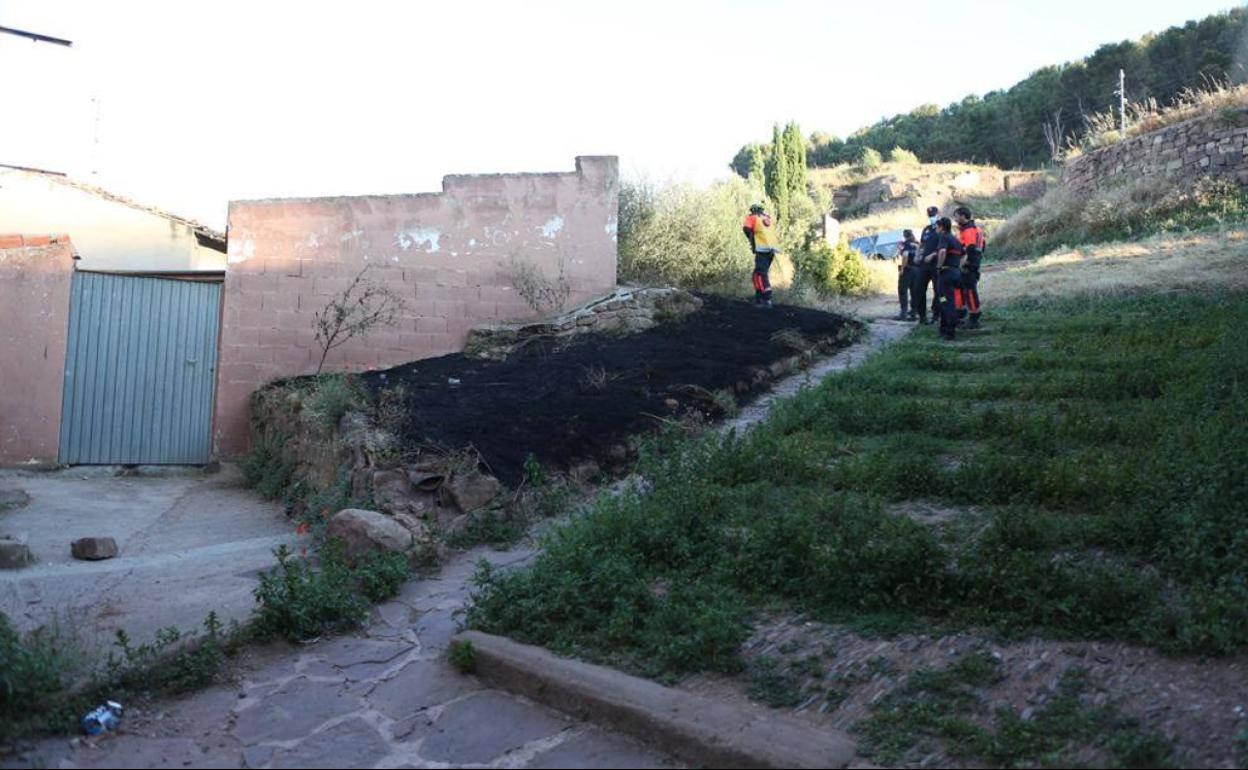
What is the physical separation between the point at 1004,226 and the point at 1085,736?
→ 23.9 m

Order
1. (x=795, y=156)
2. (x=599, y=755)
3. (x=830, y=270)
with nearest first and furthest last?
(x=599, y=755)
(x=830, y=270)
(x=795, y=156)

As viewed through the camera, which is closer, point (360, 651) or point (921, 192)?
point (360, 651)

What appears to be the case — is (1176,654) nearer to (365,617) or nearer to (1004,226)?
(365,617)

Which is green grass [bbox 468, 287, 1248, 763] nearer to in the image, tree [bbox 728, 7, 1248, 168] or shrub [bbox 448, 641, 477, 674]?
shrub [bbox 448, 641, 477, 674]

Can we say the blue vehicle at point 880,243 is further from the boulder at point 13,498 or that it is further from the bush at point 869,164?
the boulder at point 13,498

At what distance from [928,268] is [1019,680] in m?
10.4

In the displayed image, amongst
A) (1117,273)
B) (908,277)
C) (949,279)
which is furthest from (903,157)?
(949,279)

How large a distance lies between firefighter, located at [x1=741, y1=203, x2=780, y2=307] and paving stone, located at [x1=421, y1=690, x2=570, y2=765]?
10.1 meters

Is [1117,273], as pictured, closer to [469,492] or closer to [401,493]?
[469,492]

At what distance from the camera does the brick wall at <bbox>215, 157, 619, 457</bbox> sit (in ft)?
37.0

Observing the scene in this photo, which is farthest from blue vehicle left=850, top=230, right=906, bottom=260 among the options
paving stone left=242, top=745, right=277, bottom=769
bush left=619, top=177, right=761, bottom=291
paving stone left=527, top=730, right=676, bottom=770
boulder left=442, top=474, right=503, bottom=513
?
paving stone left=242, top=745, right=277, bottom=769

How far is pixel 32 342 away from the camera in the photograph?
420 inches

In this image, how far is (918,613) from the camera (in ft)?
14.1

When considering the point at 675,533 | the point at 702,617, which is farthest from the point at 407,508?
the point at 702,617
